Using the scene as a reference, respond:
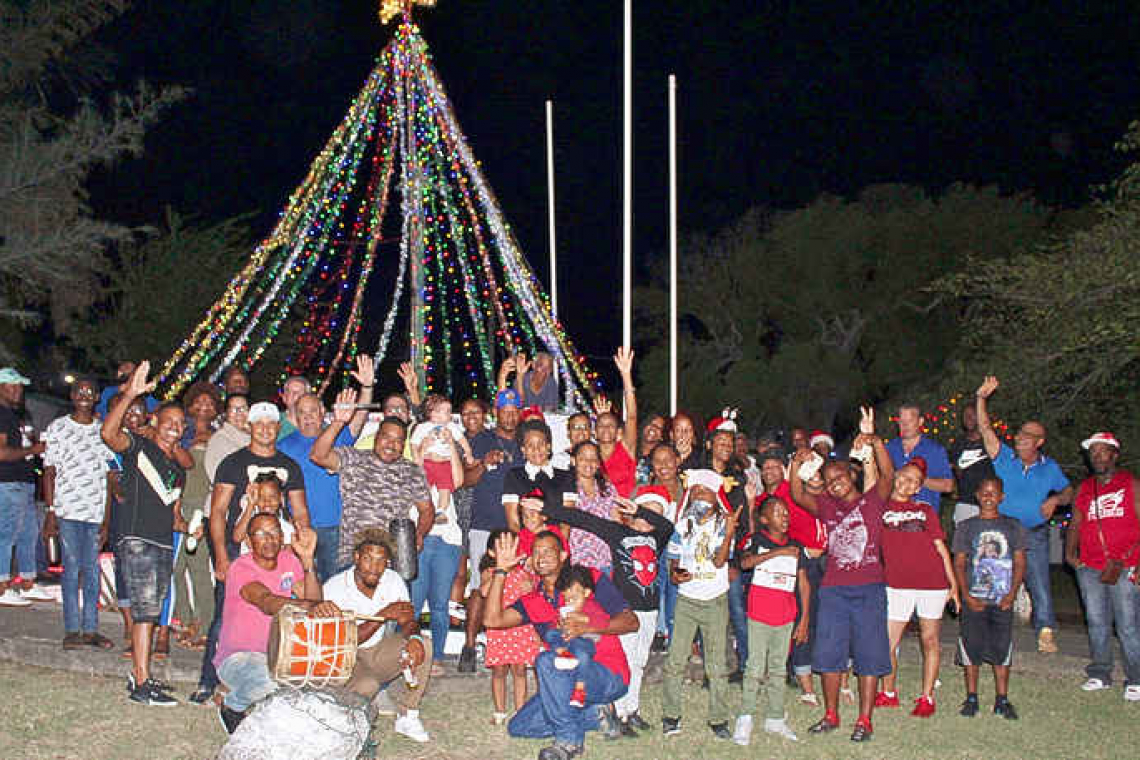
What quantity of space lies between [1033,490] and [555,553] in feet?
13.3

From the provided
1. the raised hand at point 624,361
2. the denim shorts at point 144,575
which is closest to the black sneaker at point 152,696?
Answer: the denim shorts at point 144,575

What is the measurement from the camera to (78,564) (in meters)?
8.22

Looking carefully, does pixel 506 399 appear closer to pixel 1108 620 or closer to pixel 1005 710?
pixel 1005 710

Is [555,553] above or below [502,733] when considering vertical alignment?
above

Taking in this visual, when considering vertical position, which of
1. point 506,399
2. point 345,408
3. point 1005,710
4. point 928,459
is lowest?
point 1005,710

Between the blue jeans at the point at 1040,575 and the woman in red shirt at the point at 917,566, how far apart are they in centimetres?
183

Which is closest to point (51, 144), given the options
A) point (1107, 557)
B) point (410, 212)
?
point (410, 212)

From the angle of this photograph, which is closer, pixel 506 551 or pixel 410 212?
pixel 506 551

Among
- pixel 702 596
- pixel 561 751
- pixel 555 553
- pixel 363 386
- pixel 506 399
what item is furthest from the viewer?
pixel 506 399

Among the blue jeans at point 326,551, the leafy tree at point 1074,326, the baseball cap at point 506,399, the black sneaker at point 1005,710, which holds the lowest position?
the black sneaker at point 1005,710

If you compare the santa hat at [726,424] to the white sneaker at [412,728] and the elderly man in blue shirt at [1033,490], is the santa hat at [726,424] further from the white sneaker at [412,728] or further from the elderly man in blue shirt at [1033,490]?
the white sneaker at [412,728]

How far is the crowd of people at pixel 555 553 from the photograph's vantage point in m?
6.78

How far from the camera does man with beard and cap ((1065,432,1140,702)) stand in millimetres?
8453

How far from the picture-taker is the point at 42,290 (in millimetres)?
18922
